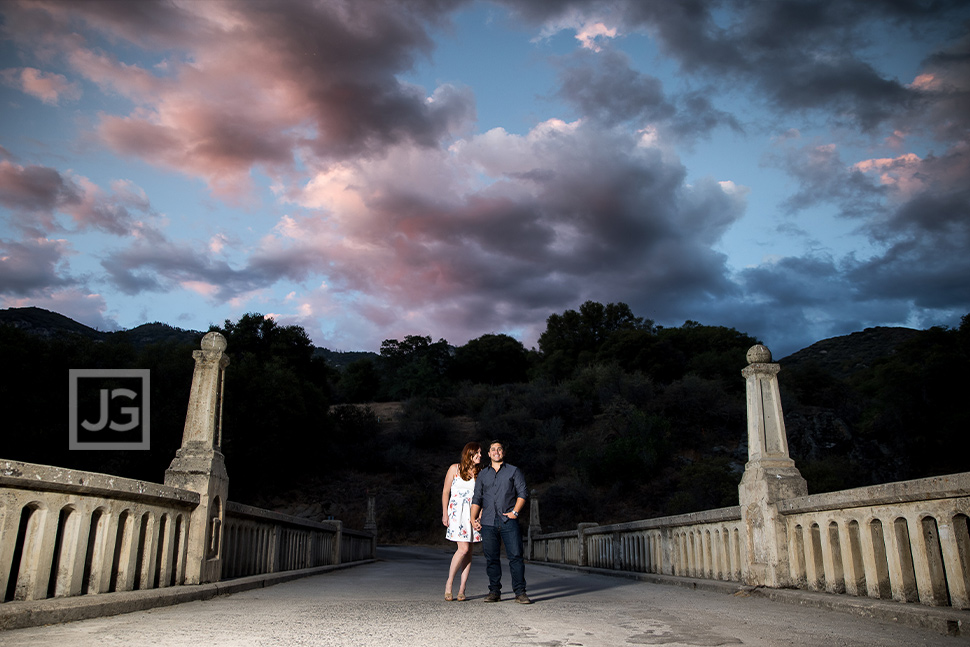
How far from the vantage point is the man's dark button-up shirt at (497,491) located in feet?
20.3

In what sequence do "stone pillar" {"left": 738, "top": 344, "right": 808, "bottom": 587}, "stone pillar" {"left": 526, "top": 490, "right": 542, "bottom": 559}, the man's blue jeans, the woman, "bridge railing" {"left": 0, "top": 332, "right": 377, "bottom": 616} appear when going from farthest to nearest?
"stone pillar" {"left": 526, "top": 490, "right": 542, "bottom": 559}, "stone pillar" {"left": 738, "top": 344, "right": 808, "bottom": 587}, the woman, the man's blue jeans, "bridge railing" {"left": 0, "top": 332, "right": 377, "bottom": 616}

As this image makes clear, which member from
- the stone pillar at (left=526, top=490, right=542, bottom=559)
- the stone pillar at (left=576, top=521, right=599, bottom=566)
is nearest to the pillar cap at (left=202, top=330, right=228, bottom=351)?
the stone pillar at (left=576, top=521, right=599, bottom=566)

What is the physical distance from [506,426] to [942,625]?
138 ft

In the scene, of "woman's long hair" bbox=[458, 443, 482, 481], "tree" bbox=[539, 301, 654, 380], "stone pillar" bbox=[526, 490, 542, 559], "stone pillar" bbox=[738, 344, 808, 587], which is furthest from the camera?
"tree" bbox=[539, 301, 654, 380]

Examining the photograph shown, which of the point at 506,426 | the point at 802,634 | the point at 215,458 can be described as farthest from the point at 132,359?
the point at 802,634

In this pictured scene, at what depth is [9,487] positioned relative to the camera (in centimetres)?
416

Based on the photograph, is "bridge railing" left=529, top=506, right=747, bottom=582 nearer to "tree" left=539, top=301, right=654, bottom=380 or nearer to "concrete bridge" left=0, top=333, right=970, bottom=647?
"concrete bridge" left=0, top=333, right=970, bottom=647

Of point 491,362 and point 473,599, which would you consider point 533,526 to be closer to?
point 473,599

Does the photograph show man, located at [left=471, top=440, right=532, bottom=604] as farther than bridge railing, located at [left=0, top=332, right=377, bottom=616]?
Yes

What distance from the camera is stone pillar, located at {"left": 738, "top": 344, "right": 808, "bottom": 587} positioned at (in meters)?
6.84

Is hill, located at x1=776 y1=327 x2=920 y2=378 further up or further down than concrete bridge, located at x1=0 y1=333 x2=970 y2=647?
further up

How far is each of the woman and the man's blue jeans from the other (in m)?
0.16

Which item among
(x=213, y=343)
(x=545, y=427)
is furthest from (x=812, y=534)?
(x=545, y=427)

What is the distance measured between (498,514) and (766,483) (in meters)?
3.13
